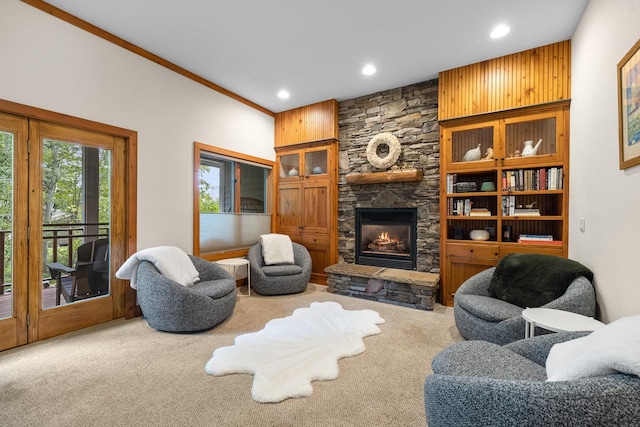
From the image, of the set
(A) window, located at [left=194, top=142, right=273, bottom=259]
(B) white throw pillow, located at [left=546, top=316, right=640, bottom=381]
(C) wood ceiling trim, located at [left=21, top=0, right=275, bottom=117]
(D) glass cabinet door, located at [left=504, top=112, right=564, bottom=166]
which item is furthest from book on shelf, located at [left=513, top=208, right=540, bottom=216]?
(C) wood ceiling trim, located at [left=21, top=0, right=275, bottom=117]

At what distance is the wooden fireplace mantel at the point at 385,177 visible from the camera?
390 cm

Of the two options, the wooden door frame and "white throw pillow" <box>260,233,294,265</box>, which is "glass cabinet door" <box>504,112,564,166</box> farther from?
the wooden door frame

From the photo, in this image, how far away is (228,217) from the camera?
441 centimetres

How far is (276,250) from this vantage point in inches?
173

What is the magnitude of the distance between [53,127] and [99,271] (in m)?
1.50

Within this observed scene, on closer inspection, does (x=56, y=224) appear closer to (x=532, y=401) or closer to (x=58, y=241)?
(x=58, y=241)

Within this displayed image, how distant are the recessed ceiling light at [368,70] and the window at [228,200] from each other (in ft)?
7.36

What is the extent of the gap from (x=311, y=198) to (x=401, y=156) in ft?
5.44

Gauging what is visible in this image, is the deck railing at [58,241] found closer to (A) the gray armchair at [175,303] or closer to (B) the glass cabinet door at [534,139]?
(A) the gray armchair at [175,303]

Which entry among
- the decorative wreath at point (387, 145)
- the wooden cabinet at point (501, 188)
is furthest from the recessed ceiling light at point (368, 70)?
the wooden cabinet at point (501, 188)

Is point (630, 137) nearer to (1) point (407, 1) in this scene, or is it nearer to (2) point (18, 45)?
(1) point (407, 1)

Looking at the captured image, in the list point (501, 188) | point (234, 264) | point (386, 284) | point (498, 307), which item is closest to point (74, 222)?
point (234, 264)

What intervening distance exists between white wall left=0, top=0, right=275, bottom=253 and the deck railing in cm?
46

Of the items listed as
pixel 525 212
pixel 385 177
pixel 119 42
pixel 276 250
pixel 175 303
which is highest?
pixel 119 42
